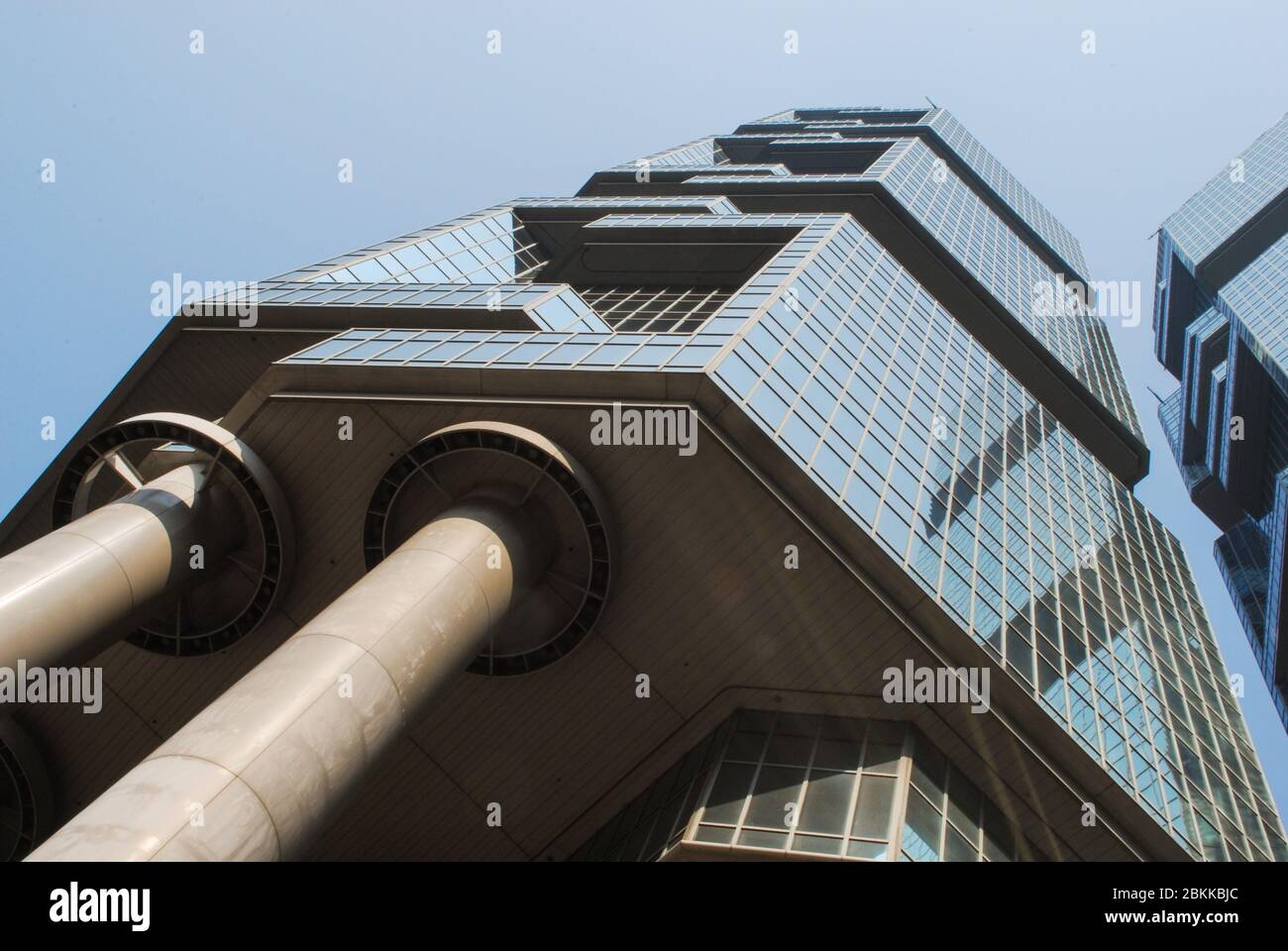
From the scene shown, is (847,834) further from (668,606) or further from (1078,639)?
(1078,639)

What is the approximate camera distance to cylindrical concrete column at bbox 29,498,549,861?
16812 millimetres

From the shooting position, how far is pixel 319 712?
65.0 ft

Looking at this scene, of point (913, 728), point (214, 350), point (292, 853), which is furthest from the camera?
point (214, 350)

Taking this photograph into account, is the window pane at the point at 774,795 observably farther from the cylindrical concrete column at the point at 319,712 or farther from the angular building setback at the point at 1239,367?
the angular building setback at the point at 1239,367

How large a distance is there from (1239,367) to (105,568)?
5471 inches

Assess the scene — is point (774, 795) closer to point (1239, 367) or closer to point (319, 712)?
point (319, 712)

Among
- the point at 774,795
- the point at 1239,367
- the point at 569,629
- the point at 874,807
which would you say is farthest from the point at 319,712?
the point at 1239,367

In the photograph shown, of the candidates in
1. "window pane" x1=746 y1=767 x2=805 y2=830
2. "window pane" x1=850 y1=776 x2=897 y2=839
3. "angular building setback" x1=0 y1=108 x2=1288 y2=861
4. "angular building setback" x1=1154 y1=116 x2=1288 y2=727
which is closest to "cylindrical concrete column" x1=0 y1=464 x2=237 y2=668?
"angular building setback" x1=0 y1=108 x2=1288 y2=861

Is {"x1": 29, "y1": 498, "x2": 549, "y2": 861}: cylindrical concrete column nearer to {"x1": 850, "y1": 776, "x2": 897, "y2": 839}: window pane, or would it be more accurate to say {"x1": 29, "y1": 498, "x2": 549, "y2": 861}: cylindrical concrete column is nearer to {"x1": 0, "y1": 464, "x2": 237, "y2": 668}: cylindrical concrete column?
{"x1": 0, "y1": 464, "x2": 237, "y2": 668}: cylindrical concrete column

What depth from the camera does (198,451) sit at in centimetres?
2827
